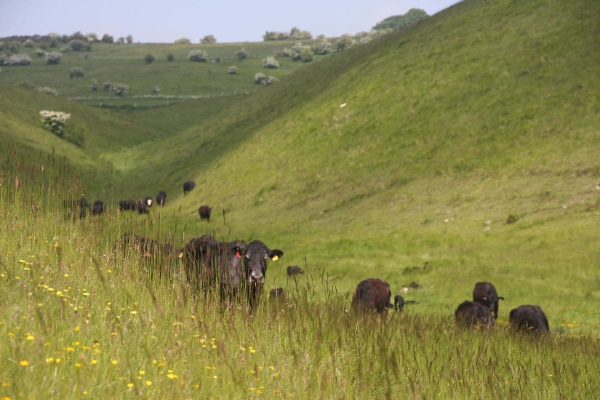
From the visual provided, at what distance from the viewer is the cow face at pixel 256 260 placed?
483 inches

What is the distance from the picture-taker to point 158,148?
8212 centimetres

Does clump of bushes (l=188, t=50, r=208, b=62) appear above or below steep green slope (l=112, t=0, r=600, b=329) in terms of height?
above

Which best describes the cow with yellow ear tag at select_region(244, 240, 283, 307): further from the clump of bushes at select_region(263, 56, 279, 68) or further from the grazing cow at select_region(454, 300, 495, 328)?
the clump of bushes at select_region(263, 56, 279, 68)

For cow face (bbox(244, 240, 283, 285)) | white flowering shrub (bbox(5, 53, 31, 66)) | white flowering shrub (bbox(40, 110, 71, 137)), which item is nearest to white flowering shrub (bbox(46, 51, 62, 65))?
white flowering shrub (bbox(5, 53, 31, 66))

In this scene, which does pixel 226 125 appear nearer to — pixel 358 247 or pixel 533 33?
pixel 533 33

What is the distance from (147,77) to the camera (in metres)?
155

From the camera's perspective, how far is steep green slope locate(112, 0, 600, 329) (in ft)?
93.8

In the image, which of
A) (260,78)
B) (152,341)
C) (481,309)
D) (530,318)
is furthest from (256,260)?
(260,78)

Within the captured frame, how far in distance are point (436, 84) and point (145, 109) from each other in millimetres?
80054

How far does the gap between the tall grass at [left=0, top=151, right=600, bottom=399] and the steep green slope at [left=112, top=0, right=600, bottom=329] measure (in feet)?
38.5

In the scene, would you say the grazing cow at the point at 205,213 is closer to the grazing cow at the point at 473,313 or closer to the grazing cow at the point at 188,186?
the grazing cow at the point at 188,186

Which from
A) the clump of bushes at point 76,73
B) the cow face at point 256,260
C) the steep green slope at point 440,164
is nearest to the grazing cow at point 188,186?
the steep green slope at point 440,164

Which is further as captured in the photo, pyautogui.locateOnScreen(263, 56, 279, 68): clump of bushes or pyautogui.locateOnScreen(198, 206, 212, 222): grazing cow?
pyautogui.locateOnScreen(263, 56, 279, 68): clump of bushes

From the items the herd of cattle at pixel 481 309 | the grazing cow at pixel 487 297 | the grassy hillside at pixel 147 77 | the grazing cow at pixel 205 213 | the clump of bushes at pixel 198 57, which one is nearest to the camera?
the herd of cattle at pixel 481 309
